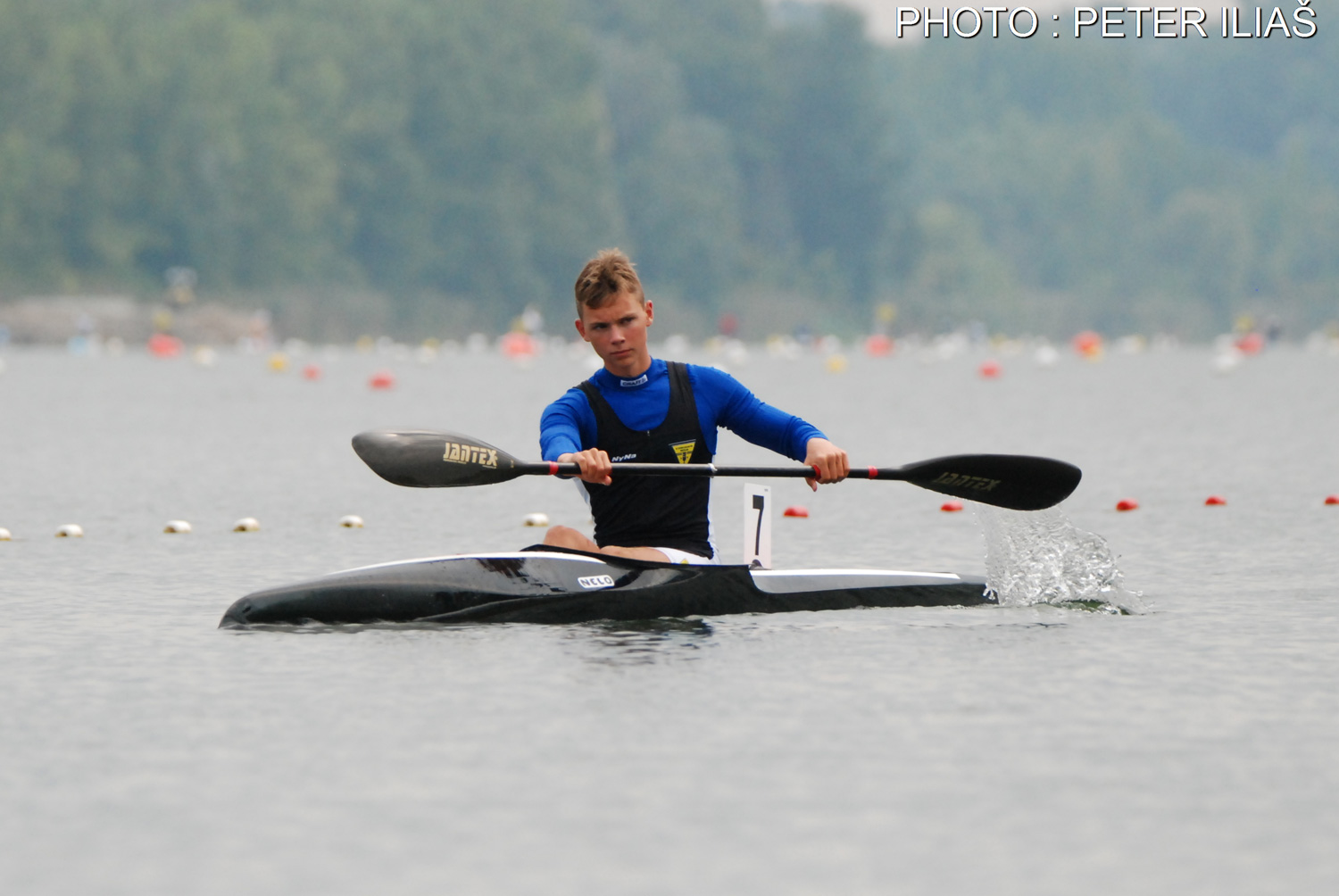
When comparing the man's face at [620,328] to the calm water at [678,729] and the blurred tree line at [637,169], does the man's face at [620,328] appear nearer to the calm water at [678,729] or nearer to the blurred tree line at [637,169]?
the calm water at [678,729]

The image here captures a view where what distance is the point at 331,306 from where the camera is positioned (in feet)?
273

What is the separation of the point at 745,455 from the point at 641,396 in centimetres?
1229

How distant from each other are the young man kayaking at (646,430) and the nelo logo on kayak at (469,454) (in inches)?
17.9

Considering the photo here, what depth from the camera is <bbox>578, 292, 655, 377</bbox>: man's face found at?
916cm

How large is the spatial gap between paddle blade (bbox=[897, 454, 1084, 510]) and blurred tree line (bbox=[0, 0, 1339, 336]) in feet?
217

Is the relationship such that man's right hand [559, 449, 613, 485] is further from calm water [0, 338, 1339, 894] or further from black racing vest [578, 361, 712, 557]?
calm water [0, 338, 1339, 894]

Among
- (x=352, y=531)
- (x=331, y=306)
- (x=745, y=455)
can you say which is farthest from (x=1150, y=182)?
(x=352, y=531)

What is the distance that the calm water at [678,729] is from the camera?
5.36 m

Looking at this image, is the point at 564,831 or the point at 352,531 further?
the point at 352,531

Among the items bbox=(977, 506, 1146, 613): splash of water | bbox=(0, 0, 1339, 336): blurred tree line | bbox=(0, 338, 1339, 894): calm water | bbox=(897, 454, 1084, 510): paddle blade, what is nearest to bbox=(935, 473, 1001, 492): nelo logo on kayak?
bbox=(897, 454, 1084, 510): paddle blade

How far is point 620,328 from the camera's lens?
30.2 ft

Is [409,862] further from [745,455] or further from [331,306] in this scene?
[331,306]

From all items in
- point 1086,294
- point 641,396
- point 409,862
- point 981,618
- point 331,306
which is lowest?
point 409,862

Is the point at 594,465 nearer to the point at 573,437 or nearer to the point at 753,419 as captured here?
the point at 573,437
